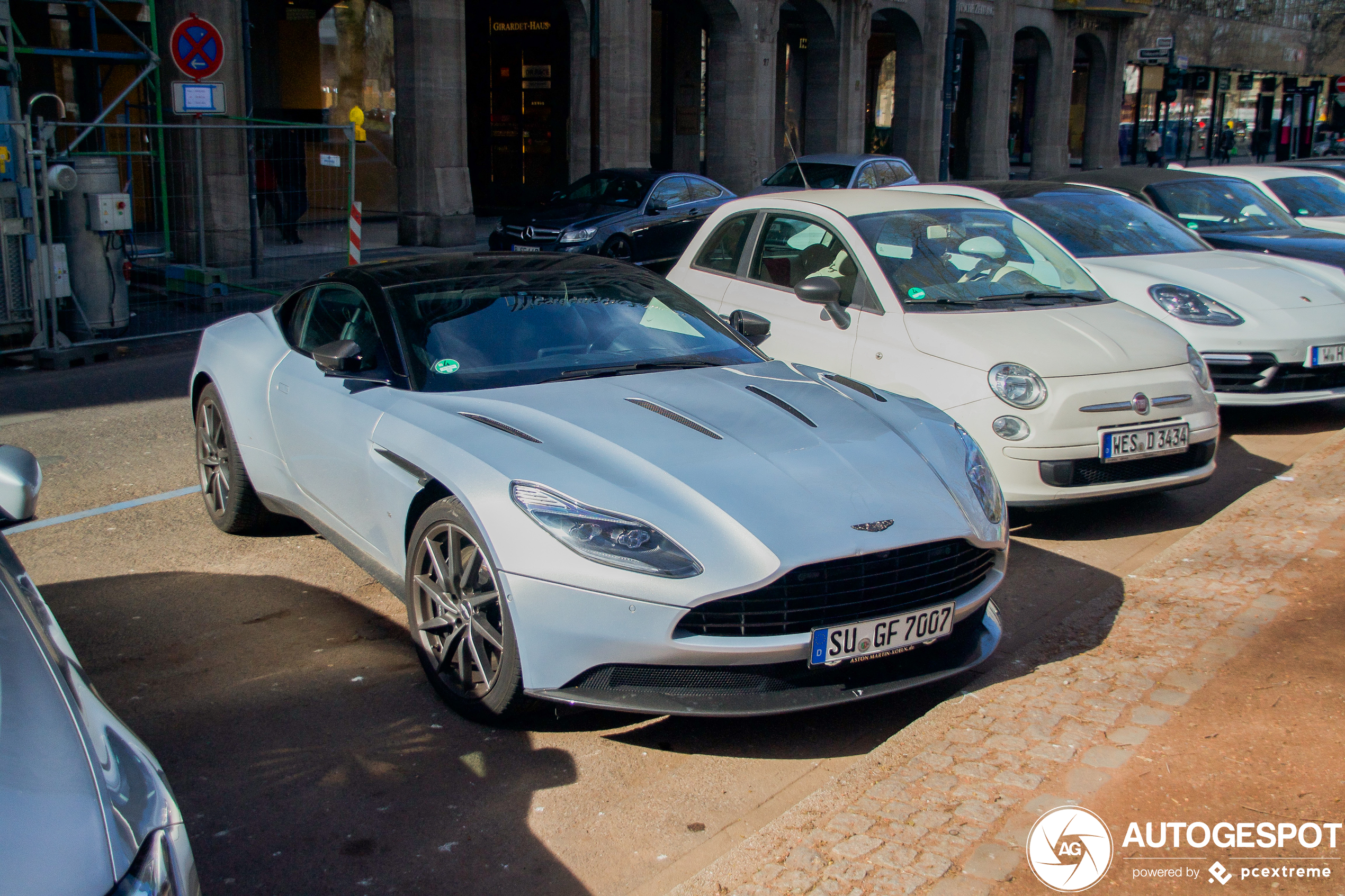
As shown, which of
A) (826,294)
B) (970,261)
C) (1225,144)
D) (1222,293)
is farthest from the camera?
(1225,144)

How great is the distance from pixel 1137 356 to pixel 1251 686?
2455 mm

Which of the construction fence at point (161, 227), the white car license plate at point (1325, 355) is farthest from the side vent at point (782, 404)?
the construction fence at point (161, 227)

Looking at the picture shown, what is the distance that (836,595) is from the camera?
360cm

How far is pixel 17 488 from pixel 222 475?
3.35 metres

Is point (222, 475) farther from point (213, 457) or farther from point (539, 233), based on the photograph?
point (539, 233)

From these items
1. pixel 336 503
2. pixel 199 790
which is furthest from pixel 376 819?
pixel 336 503

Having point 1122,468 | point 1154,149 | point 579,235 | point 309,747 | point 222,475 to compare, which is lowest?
point 309,747

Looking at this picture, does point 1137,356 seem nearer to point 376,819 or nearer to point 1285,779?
point 1285,779

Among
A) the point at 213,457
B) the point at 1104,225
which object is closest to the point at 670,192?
the point at 1104,225

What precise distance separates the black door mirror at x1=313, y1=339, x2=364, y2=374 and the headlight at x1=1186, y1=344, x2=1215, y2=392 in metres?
4.14

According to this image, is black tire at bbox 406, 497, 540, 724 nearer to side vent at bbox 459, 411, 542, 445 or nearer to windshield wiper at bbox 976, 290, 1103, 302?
side vent at bbox 459, 411, 542, 445

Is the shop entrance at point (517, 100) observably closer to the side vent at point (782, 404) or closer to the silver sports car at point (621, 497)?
the silver sports car at point (621, 497)

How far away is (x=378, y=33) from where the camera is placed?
25.4 metres

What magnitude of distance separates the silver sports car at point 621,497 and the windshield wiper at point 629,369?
0.06 feet
